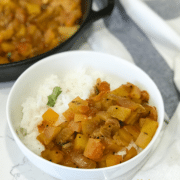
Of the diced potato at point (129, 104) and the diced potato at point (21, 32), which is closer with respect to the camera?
the diced potato at point (129, 104)

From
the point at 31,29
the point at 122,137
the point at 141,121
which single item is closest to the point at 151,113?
the point at 141,121

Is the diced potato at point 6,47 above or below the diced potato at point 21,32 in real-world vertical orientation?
below

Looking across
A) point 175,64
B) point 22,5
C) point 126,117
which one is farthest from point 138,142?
point 22,5

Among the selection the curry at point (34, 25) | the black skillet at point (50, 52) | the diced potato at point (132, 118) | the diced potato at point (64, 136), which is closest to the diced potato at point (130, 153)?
the diced potato at point (132, 118)

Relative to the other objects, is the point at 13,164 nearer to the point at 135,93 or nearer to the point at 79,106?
the point at 79,106

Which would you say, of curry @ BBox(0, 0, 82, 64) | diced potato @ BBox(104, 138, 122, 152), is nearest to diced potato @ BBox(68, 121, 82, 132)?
diced potato @ BBox(104, 138, 122, 152)

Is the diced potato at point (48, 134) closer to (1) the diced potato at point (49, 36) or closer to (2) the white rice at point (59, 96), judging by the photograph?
(2) the white rice at point (59, 96)
